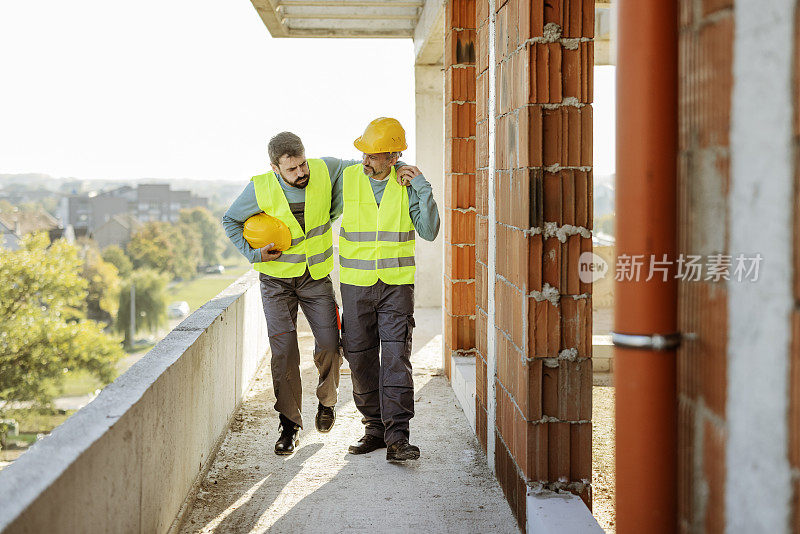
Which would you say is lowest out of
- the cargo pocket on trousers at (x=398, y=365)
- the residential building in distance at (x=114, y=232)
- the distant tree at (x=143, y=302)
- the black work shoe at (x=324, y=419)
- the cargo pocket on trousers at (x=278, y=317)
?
the distant tree at (x=143, y=302)

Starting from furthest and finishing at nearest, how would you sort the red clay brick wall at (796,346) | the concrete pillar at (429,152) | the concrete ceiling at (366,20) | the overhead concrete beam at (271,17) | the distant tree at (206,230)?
the distant tree at (206,230) < the concrete pillar at (429,152) < the concrete ceiling at (366,20) < the overhead concrete beam at (271,17) < the red clay brick wall at (796,346)

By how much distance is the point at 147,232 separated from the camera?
106 m

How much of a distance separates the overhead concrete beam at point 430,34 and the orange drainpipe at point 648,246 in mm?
5263

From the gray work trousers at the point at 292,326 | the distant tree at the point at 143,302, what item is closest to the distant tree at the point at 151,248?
the distant tree at the point at 143,302

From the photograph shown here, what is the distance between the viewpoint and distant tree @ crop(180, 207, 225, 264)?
11562cm

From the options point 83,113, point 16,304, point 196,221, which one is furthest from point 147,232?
point 16,304

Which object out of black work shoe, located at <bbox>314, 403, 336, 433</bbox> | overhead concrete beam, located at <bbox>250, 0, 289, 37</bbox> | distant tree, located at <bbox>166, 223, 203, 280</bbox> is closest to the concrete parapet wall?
black work shoe, located at <bbox>314, 403, 336, 433</bbox>

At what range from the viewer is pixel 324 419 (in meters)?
5.68

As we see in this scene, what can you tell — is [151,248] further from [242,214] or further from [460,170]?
[242,214]

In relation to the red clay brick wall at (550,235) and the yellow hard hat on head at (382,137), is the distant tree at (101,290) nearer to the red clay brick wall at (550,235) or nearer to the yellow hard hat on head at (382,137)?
the yellow hard hat on head at (382,137)

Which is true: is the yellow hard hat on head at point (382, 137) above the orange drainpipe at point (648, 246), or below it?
above

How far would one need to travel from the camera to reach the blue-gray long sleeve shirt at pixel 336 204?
485 centimetres

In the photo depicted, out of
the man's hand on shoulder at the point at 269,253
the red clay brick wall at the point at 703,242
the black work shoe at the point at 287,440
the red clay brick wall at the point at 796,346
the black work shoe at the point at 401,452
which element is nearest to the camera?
the red clay brick wall at the point at 796,346

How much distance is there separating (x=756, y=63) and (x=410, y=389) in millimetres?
3554
